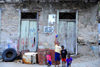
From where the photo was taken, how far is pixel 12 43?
13.4 metres

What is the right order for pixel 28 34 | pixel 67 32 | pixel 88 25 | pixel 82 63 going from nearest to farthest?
pixel 82 63 → pixel 88 25 → pixel 67 32 → pixel 28 34

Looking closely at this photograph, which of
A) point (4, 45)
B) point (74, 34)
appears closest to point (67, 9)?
point (74, 34)

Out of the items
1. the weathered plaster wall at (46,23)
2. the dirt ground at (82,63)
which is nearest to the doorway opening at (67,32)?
the weathered plaster wall at (46,23)

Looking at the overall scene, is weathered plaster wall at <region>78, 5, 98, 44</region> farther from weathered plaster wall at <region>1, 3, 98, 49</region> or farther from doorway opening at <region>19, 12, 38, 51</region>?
doorway opening at <region>19, 12, 38, 51</region>

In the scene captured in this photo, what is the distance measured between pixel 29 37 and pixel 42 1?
2.91 meters

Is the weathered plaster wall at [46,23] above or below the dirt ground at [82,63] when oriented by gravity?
above

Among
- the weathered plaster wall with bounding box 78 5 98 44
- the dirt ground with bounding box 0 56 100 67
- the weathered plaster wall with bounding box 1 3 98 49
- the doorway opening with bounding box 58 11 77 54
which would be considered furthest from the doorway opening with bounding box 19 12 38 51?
the weathered plaster wall with bounding box 78 5 98 44

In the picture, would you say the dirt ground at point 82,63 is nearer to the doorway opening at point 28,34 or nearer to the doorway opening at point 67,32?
the doorway opening at point 67,32

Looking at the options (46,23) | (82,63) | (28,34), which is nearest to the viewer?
(82,63)

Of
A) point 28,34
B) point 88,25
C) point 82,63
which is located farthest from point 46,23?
point 82,63

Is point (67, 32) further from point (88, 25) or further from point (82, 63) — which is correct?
point (82, 63)

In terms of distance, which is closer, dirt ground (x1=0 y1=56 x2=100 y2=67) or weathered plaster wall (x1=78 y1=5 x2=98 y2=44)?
dirt ground (x1=0 y1=56 x2=100 y2=67)

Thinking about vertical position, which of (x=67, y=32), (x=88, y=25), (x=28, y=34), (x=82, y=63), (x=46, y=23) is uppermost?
(x=46, y=23)

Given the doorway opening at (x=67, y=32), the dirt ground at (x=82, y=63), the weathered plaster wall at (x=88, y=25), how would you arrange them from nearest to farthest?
the dirt ground at (x=82, y=63), the weathered plaster wall at (x=88, y=25), the doorway opening at (x=67, y=32)
